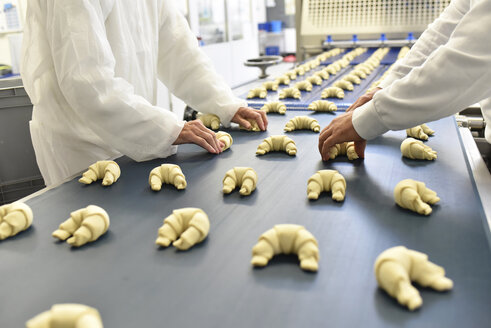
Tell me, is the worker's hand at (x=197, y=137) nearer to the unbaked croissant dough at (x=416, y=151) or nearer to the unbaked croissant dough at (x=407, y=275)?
the unbaked croissant dough at (x=416, y=151)

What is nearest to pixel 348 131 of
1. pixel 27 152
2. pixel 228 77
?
pixel 27 152

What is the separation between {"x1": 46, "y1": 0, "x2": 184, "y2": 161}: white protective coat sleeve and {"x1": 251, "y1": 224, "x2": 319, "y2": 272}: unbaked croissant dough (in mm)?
682

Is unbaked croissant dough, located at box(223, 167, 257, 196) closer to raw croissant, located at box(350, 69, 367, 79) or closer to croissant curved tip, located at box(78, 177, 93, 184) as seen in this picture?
croissant curved tip, located at box(78, 177, 93, 184)

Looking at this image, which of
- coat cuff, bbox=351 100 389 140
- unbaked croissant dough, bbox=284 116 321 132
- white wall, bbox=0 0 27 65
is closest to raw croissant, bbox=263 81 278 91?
unbaked croissant dough, bbox=284 116 321 132

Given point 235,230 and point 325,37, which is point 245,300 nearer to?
point 235,230

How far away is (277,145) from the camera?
150 cm

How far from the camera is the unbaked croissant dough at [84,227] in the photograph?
3.02 feet

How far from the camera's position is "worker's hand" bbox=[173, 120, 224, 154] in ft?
4.66

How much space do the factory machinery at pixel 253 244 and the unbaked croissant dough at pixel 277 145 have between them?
0.03 metres

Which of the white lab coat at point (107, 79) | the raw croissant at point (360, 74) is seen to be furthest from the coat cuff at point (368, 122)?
the raw croissant at point (360, 74)

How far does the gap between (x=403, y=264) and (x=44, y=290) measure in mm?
642

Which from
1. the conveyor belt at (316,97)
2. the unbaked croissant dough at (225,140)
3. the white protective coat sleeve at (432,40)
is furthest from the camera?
the conveyor belt at (316,97)

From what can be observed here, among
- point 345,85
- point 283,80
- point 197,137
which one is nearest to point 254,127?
point 197,137

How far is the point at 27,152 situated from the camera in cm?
201
